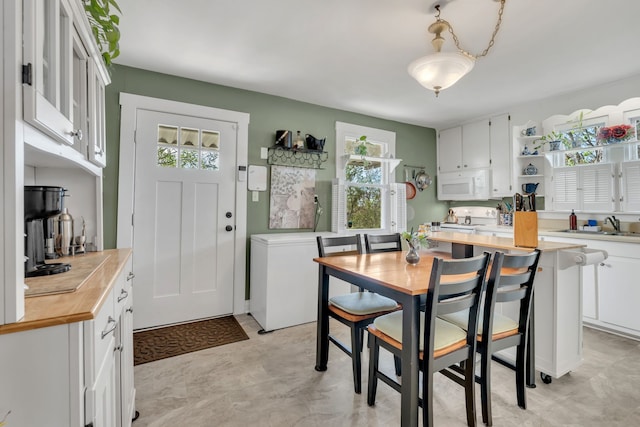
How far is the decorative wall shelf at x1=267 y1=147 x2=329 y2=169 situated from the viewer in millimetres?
3574

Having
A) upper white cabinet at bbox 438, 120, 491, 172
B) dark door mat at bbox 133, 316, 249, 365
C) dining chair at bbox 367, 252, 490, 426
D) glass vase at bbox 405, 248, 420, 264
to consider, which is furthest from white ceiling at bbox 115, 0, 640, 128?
dark door mat at bbox 133, 316, 249, 365

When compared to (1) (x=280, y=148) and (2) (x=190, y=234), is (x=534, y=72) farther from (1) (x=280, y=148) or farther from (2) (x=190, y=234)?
(2) (x=190, y=234)

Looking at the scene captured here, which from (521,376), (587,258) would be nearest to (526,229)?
(587,258)

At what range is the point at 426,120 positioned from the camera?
4.60m

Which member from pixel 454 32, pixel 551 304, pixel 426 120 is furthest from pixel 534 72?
pixel 551 304

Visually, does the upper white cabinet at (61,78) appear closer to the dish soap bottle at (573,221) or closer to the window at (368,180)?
the window at (368,180)

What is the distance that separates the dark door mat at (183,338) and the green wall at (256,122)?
94cm

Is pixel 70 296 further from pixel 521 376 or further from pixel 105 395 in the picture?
pixel 521 376

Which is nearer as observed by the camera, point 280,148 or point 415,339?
point 415,339

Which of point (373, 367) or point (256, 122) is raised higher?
point (256, 122)

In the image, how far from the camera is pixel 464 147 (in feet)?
15.2

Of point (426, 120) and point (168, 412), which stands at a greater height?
point (426, 120)

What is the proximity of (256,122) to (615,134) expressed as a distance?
3784 mm

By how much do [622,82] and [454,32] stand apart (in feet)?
7.34
